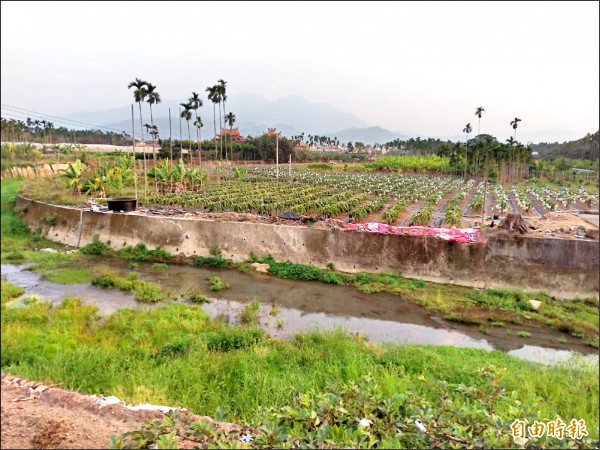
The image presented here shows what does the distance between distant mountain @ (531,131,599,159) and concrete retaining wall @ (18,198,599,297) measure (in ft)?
139

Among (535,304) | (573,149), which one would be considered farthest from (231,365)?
(573,149)

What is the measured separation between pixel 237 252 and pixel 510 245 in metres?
9.50

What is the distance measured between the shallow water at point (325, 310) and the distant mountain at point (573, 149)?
46.3 meters

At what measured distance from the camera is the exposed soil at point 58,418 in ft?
8.40

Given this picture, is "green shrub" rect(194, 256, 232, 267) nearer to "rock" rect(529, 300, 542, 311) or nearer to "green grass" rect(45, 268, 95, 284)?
"green grass" rect(45, 268, 95, 284)

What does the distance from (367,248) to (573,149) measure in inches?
2216

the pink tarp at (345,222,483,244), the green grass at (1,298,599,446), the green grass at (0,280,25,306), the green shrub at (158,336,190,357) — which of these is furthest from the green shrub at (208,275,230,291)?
the green grass at (0,280,25,306)

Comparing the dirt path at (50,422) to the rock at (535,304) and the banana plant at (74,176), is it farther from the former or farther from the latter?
the banana plant at (74,176)

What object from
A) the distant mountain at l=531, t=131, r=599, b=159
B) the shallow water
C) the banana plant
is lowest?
the shallow water

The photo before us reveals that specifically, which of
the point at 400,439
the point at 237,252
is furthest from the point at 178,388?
the point at 237,252

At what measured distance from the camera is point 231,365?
20.5ft

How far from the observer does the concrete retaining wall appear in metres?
12.0

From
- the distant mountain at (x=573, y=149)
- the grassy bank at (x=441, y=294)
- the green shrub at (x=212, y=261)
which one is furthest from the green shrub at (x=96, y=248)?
the distant mountain at (x=573, y=149)

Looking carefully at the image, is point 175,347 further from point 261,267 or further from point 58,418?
point 261,267
